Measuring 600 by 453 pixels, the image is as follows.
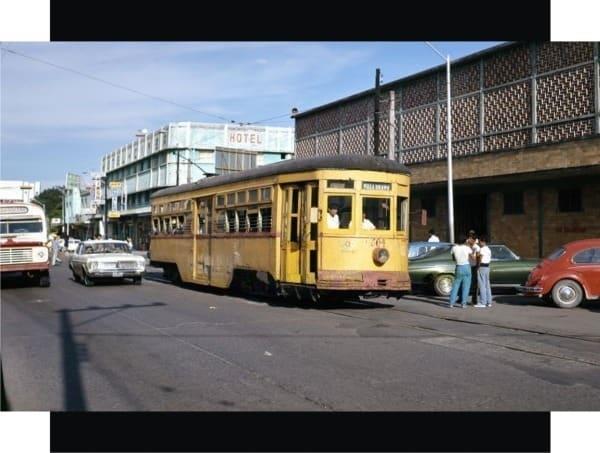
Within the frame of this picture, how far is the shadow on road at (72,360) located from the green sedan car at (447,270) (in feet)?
26.3

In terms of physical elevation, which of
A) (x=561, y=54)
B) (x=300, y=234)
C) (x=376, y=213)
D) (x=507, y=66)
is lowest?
(x=300, y=234)

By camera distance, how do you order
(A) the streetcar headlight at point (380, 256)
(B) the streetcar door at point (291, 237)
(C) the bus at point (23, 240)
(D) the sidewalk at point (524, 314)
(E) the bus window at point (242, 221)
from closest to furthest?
(D) the sidewalk at point (524, 314) → (A) the streetcar headlight at point (380, 256) → (B) the streetcar door at point (291, 237) → (E) the bus window at point (242, 221) → (C) the bus at point (23, 240)

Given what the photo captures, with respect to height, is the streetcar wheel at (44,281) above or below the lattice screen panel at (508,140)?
below

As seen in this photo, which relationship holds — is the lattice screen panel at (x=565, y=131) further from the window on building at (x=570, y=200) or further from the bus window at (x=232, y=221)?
the bus window at (x=232, y=221)

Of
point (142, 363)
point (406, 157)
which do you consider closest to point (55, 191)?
point (406, 157)

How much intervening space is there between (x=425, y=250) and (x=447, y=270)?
1.20 meters

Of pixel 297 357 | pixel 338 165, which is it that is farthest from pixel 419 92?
pixel 297 357

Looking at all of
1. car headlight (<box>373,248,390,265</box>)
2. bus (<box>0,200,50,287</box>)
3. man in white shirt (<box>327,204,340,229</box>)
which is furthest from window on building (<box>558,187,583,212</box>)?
bus (<box>0,200,50,287</box>)

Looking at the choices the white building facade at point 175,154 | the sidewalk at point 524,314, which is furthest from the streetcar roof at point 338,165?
the white building facade at point 175,154

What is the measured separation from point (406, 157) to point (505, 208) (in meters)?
5.47

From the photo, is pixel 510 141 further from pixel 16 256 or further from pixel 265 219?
pixel 16 256

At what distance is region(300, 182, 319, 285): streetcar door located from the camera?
1445 cm

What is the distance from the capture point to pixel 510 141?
24469 mm

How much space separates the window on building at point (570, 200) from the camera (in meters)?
23.0
